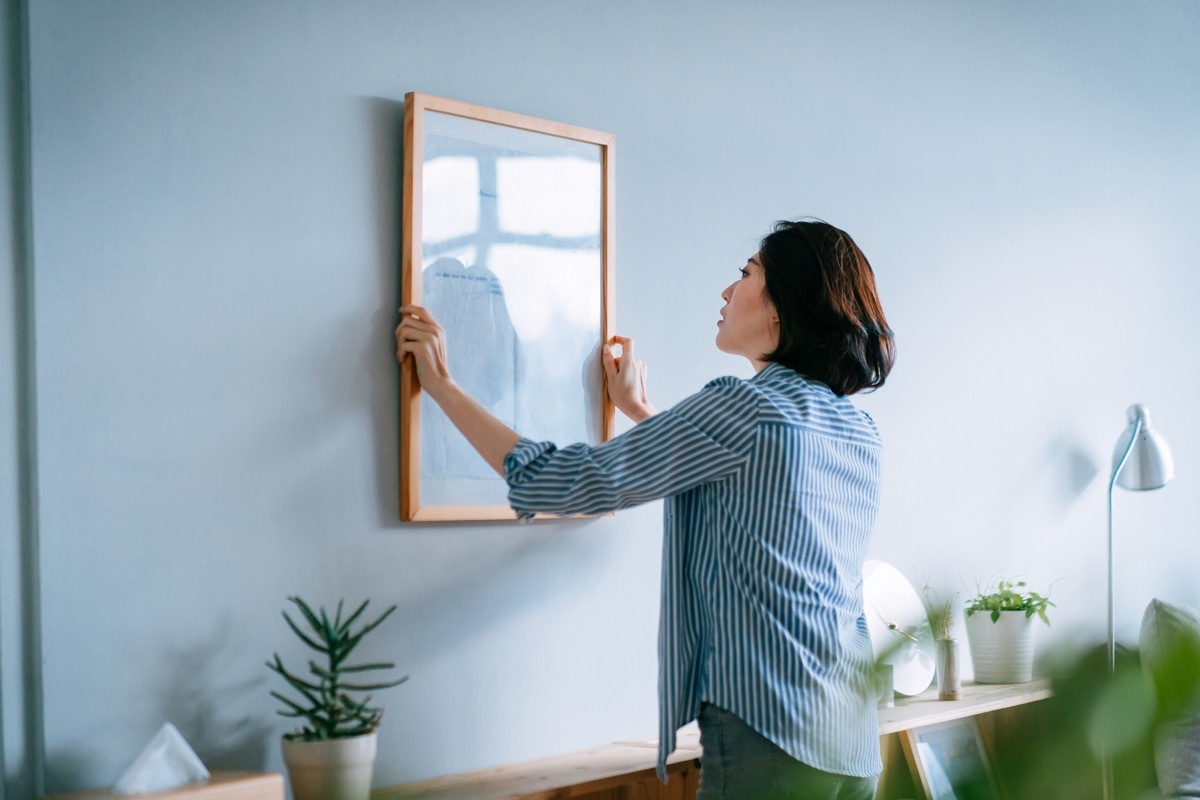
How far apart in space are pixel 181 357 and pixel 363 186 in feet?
1.29

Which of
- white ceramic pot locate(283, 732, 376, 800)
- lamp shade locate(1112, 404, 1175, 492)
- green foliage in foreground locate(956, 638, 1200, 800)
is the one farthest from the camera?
lamp shade locate(1112, 404, 1175, 492)

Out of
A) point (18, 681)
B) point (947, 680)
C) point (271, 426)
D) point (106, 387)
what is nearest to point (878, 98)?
point (947, 680)

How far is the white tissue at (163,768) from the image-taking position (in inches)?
52.2

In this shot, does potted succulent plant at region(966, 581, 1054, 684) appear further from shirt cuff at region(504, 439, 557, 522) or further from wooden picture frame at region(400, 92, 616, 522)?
shirt cuff at region(504, 439, 557, 522)

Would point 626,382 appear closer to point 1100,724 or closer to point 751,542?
point 751,542

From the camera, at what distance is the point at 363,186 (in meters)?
1.75

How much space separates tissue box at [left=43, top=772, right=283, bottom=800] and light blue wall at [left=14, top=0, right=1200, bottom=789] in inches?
4.6

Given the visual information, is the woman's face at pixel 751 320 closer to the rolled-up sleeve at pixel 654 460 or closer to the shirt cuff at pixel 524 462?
the rolled-up sleeve at pixel 654 460

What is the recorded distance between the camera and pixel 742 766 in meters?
1.48

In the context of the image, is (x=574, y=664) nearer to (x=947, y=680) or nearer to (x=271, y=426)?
(x=271, y=426)

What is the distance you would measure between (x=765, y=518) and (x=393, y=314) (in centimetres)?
67

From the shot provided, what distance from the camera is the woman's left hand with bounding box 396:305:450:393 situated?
1.72 meters

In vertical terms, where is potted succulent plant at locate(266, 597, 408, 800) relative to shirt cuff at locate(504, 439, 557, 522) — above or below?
below

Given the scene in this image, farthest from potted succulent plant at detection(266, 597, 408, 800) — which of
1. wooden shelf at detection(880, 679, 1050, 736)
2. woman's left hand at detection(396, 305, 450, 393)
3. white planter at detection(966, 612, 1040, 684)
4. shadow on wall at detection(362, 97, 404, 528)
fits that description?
white planter at detection(966, 612, 1040, 684)
